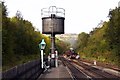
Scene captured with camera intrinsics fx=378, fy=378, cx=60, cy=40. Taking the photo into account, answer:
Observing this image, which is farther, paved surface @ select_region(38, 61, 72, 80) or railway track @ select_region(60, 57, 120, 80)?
railway track @ select_region(60, 57, 120, 80)

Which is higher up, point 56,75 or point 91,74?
point 56,75

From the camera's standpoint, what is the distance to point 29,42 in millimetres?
94000

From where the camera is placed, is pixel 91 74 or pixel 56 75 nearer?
pixel 56 75

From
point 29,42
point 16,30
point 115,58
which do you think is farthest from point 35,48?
point 115,58

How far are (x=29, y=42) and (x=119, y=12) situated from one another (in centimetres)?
2475

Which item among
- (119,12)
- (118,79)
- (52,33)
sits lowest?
(118,79)

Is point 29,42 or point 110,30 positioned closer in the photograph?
point 110,30

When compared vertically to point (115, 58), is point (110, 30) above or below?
above

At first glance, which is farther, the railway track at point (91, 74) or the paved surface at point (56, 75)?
the railway track at point (91, 74)

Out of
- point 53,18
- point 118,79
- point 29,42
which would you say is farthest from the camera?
point 29,42

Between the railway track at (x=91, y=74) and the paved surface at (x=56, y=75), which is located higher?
the paved surface at (x=56, y=75)

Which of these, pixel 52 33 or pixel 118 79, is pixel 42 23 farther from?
pixel 118 79

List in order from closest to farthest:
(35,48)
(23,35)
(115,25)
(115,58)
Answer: (115,58), (115,25), (23,35), (35,48)

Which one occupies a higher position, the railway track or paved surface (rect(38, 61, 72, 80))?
paved surface (rect(38, 61, 72, 80))
